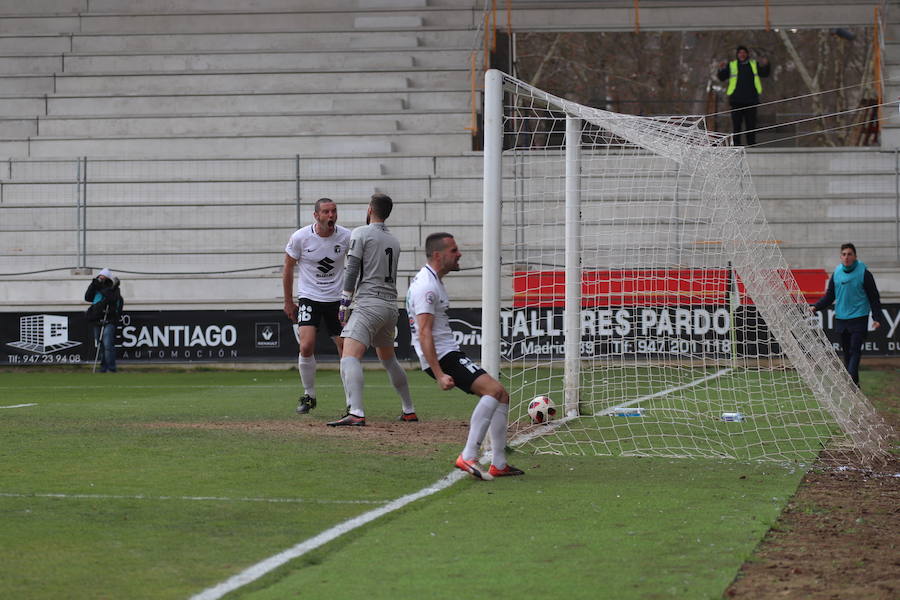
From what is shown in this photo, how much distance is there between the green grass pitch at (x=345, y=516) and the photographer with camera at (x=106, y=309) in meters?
10.1

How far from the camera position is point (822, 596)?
481cm

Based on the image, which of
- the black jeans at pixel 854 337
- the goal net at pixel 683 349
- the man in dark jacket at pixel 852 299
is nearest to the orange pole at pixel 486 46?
the goal net at pixel 683 349

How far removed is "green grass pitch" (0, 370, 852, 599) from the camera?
4.97 m

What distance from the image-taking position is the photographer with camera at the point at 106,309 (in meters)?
20.6

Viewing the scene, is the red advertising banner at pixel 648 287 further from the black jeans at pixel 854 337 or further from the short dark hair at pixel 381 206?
the short dark hair at pixel 381 206

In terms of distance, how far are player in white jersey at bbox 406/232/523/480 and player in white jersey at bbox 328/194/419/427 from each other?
221 centimetres

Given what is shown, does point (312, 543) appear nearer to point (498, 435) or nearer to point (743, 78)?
point (498, 435)

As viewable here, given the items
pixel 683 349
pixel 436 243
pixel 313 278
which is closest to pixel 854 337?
pixel 683 349

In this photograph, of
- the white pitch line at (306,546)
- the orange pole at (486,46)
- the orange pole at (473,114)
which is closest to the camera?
the white pitch line at (306,546)

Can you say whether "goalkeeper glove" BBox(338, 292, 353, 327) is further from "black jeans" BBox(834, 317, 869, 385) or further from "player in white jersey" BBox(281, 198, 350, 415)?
"black jeans" BBox(834, 317, 869, 385)

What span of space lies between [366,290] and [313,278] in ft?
4.58

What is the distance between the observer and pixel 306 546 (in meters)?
5.57

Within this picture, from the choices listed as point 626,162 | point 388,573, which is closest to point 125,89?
point 626,162

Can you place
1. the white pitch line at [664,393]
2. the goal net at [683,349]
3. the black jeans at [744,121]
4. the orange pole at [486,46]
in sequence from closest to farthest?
1. the goal net at [683,349]
2. the white pitch line at [664,393]
3. the black jeans at [744,121]
4. the orange pole at [486,46]
